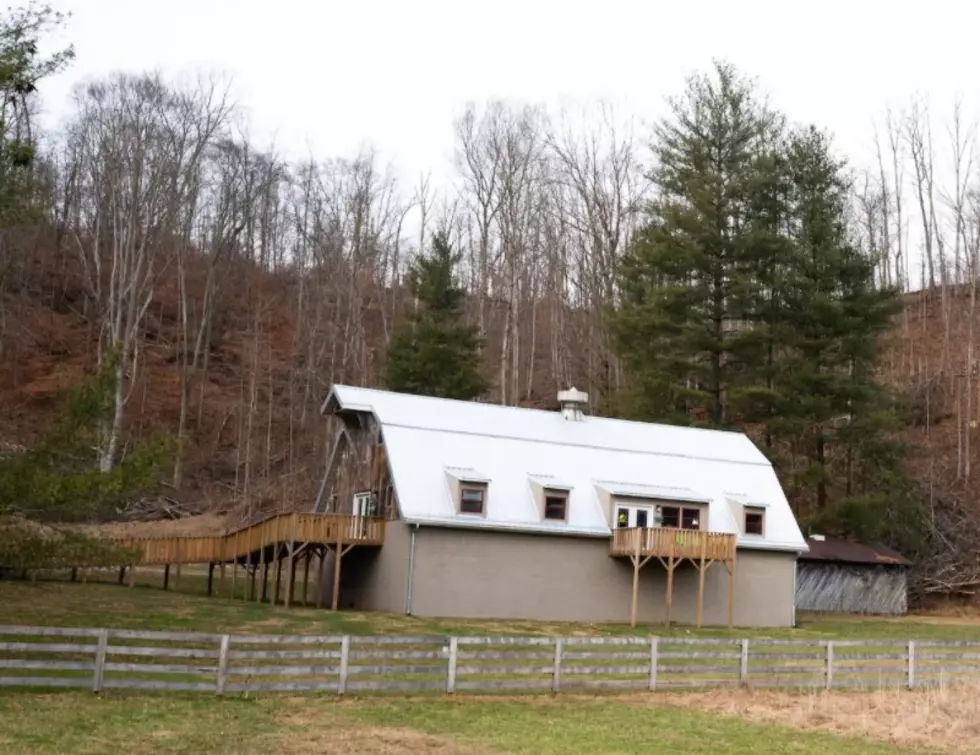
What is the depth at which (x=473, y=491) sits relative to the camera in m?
26.5


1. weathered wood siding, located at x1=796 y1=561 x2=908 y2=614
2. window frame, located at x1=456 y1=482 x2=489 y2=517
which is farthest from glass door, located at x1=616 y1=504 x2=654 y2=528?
weathered wood siding, located at x1=796 y1=561 x2=908 y2=614

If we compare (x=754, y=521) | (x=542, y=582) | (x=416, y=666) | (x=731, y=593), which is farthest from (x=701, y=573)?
(x=416, y=666)

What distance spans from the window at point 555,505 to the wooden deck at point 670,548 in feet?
4.93

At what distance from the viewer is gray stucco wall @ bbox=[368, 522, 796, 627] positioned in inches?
1018

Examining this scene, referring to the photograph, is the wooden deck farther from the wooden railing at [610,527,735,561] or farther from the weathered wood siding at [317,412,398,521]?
the weathered wood siding at [317,412,398,521]

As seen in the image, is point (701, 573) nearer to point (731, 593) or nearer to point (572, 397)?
point (731, 593)

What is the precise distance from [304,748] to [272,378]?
45.0 m

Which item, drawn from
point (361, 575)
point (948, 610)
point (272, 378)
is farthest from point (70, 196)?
point (948, 610)

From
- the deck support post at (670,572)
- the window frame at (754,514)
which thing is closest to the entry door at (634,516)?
the deck support post at (670,572)

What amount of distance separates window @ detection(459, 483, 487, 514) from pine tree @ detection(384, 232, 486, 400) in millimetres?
18246

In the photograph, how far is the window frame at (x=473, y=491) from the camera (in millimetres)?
26219

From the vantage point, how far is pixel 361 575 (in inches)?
1123

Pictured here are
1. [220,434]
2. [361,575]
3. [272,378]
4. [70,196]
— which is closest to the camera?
[361,575]

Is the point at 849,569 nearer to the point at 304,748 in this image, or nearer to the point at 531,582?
the point at 531,582
